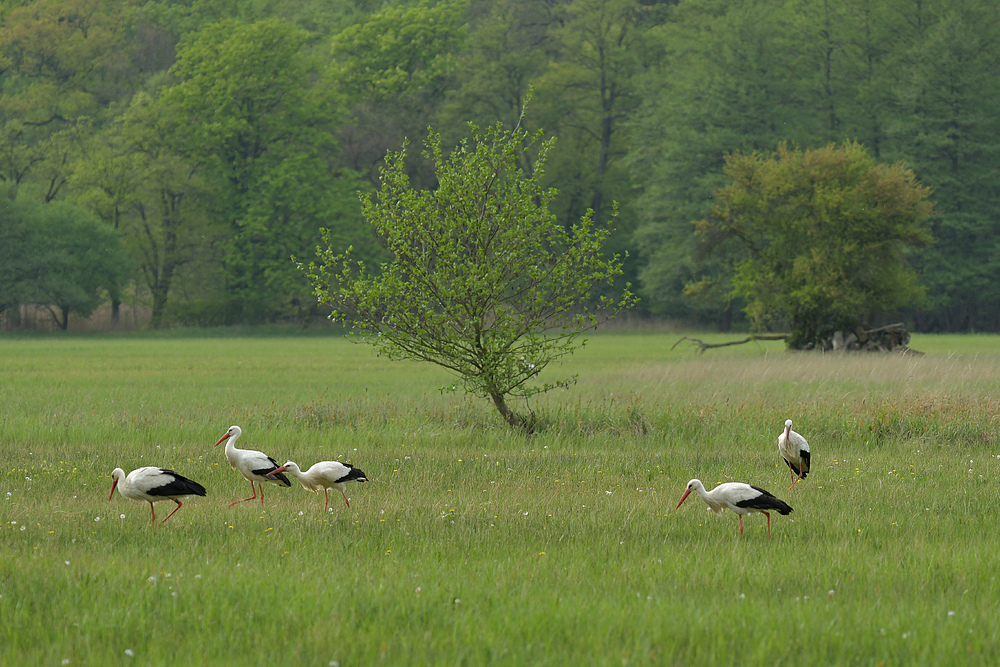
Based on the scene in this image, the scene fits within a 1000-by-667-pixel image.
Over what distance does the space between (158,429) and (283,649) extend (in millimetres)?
12252

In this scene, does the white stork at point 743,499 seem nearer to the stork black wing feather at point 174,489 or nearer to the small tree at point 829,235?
the stork black wing feather at point 174,489

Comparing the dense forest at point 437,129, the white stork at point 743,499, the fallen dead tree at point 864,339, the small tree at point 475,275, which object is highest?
the dense forest at point 437,129

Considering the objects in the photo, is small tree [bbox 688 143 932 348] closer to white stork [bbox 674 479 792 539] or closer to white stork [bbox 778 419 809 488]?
white stork [bbox 778 419 809 488]

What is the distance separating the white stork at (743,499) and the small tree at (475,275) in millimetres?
7768

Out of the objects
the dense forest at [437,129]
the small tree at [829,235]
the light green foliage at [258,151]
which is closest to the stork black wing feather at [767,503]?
the small tree at [829,235]

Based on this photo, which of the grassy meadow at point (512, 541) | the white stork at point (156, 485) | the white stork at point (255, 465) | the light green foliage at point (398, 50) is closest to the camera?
the grassy meadow at point (512, 541)

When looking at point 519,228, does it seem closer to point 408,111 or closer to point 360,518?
point 360,518

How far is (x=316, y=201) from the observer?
274ft

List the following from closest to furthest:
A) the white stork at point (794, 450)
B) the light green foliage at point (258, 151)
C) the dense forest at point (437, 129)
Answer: the white stork at point (794, 450)
the dense forest at point (437, 129)
the light green foliage at point (258, 151)

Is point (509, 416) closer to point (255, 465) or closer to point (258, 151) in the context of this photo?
point (255, 465)

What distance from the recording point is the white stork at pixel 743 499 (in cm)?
945

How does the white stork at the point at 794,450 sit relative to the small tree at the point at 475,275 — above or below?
below

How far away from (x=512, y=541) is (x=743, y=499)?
2.28 meters

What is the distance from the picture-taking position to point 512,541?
9500 millimetres
